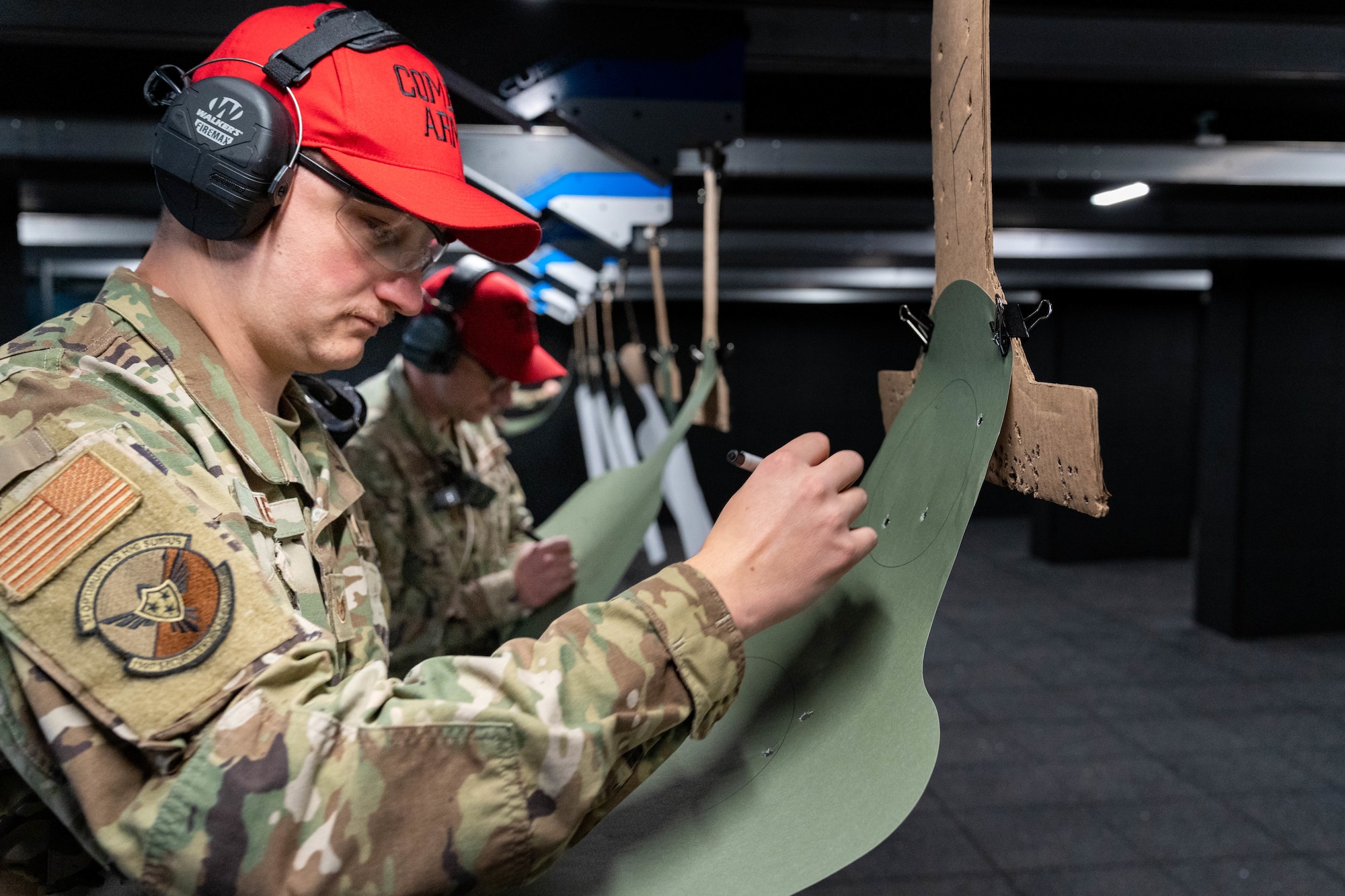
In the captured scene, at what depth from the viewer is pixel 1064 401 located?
2.11ft

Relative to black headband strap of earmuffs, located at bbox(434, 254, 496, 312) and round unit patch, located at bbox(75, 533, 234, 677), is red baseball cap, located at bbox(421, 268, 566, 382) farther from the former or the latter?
round unit patch, located at bbox(75, 533, 234, 677)

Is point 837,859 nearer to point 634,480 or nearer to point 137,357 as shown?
point 137,357

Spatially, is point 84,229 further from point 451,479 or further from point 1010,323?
point 1010,323

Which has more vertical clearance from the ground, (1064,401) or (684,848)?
(1064,401)

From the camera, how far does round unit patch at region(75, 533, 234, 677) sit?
1.58 ft

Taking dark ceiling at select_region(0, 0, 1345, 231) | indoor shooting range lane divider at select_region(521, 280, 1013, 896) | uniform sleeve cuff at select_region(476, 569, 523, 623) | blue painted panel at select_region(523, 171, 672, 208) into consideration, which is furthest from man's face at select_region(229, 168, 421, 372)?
blue painted panel at select_region(523, 171, 672, 208)

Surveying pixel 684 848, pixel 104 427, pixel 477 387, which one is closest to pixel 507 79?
pixel 477 387

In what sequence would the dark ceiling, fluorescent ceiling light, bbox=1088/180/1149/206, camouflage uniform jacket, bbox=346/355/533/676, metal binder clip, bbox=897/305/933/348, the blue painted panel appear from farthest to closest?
fluorescent ceiling light, bbox=1088/180/1149/206 < the blue painted panel < camouflage uniform jacket, bbox=346/355/533/676 < the dark ceiling < metal binder clip, bbox=897/305/933/348

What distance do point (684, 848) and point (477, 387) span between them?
1294mm

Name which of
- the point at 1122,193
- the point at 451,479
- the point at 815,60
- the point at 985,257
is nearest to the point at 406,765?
the point at 985,257

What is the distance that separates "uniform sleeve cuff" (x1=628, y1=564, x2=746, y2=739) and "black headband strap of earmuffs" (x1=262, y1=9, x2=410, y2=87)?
0.47m

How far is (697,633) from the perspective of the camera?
0.58 m

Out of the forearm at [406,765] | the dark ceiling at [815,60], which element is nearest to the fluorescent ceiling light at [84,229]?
the dark ceiling at [815,60]

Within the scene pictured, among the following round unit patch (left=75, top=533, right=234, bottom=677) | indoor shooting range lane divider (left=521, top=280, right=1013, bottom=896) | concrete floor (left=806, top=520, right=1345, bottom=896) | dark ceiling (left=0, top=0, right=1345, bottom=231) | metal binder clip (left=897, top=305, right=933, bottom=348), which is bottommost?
concrete floor (left=806, top=520, right=1345, bottom=896)
